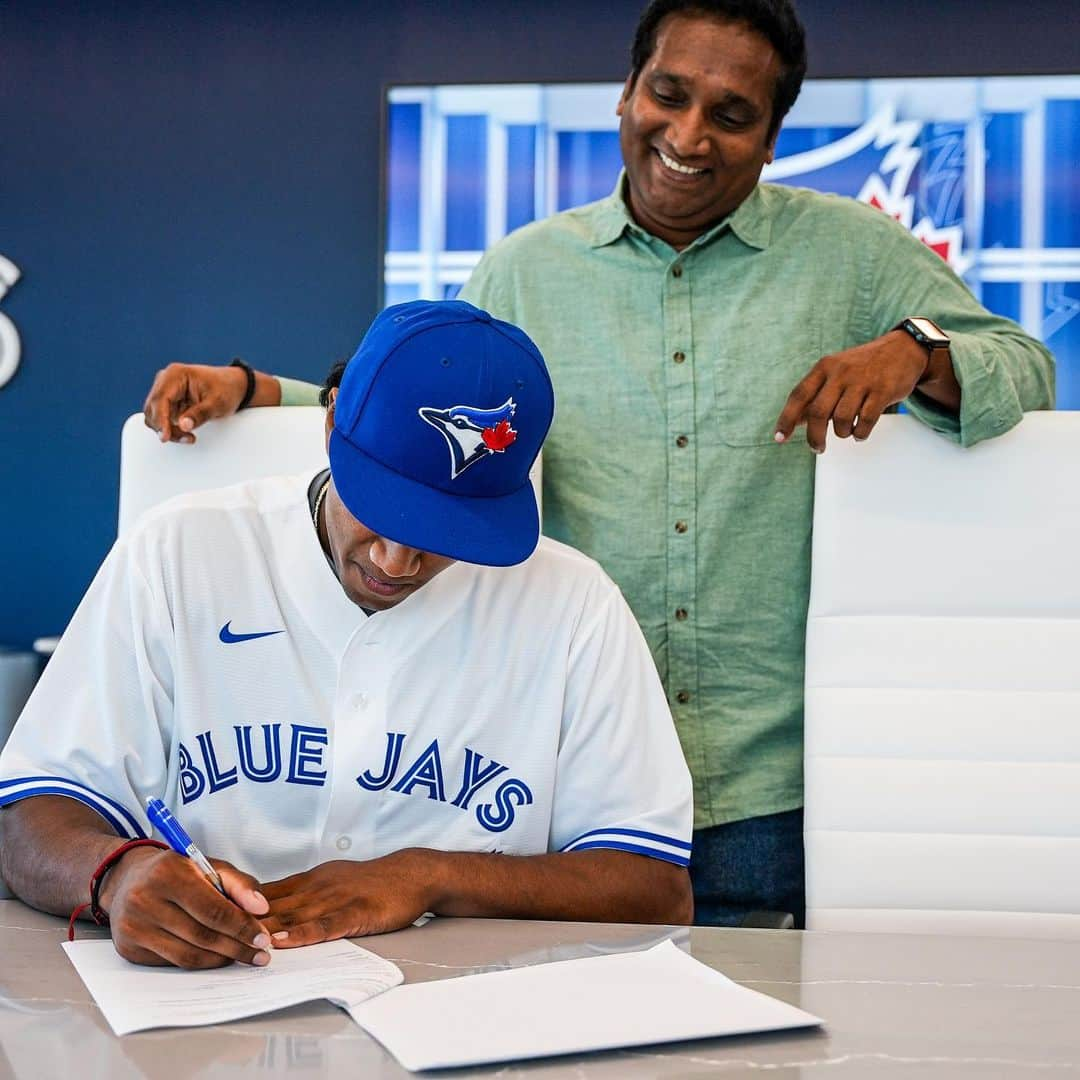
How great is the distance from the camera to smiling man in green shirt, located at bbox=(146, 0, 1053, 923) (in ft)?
6.29

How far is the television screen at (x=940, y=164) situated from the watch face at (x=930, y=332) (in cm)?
201

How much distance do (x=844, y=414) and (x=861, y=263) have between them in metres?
0.44

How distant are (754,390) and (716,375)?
57mm

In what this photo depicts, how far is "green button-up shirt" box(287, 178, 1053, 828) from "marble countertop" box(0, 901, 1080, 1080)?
0.58m

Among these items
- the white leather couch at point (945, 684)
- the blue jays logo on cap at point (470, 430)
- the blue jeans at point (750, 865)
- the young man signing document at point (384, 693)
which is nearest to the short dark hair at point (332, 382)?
the young man signing document at point (384, 693)

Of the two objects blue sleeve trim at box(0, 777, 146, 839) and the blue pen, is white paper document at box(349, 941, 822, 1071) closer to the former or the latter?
the blue pen

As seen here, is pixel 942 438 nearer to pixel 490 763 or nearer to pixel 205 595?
pixel 490 763

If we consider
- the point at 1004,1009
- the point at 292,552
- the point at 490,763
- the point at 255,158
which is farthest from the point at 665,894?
the point at 255,158

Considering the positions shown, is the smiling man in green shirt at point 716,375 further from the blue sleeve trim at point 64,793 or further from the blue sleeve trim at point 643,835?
the blue sleeve trim at point 64,793

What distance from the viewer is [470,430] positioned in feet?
4.58

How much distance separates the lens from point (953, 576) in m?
1.70

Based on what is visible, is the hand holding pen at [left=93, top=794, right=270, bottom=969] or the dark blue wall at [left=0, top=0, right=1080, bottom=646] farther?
the dark blue wall at [left=0, top=0, right=1080, bottom=646]

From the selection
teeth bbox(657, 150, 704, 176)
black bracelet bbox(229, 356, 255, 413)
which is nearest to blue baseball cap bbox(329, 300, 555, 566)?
black bracelet bbox(229, 356, 255, 413)

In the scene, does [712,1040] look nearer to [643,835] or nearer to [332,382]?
[643,835]
